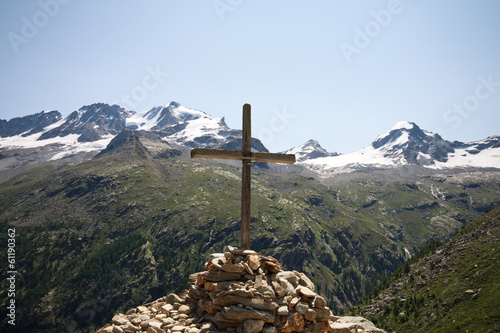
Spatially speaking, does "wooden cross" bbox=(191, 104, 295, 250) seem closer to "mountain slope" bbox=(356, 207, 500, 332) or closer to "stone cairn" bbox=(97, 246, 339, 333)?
"stone cairn" bbox=(97, 246, 339, 333)

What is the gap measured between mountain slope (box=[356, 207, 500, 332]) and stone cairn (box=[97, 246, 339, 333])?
7490 cm

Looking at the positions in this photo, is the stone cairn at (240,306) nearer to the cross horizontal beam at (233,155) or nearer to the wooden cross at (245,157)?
the wooden cross at (245,157)

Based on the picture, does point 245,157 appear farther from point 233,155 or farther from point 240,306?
point 240,306

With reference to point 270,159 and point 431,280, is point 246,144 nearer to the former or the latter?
point 270,159

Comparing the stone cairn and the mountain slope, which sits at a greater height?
the stone cairn

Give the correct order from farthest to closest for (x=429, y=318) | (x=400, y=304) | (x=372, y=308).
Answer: (x=372, y=308), (x=400, y=304), (x=429, y=318)

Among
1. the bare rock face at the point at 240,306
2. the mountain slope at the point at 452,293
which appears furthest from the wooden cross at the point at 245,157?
the mountain slope at the point at 452,293

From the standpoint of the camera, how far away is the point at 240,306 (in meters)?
13.2

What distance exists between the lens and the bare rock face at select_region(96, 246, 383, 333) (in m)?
13.1

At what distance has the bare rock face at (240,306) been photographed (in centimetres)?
1313

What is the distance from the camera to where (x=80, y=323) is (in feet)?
647

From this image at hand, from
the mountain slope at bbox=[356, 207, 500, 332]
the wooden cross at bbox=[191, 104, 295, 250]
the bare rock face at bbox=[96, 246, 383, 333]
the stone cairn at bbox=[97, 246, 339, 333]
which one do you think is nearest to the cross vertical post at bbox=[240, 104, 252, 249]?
the wooden cross at bbox=[191, 104, 295, 250]

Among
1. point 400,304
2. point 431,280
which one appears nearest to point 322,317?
point 400,304

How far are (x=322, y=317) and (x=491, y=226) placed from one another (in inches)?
5333
